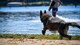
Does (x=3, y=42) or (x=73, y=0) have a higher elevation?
(x=3, y=42)

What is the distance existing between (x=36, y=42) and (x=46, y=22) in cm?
257

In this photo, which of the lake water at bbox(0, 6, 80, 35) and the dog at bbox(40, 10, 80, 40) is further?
the lake water at bbox(0, 6, 80, 35)

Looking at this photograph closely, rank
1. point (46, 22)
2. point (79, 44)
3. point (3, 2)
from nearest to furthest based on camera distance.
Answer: point (79, 44), point (46, 22), point (3, 2)

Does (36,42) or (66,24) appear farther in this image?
(66,24)

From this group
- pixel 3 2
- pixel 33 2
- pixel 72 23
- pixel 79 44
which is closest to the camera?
pixel 79 44

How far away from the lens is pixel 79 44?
1123 cm

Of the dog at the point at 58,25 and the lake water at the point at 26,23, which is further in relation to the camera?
the lake water at the point at 26,23

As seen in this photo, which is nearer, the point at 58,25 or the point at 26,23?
the point at 58,25

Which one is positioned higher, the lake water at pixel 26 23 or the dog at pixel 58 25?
the dog at pixel 58 25

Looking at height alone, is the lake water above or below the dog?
below

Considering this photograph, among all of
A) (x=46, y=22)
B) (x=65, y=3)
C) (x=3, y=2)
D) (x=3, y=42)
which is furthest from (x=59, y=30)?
(x=3, y=2)

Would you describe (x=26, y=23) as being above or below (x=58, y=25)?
below

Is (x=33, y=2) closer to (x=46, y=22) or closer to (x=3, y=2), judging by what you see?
(x=3, y=2)

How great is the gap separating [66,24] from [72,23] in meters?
0.27
